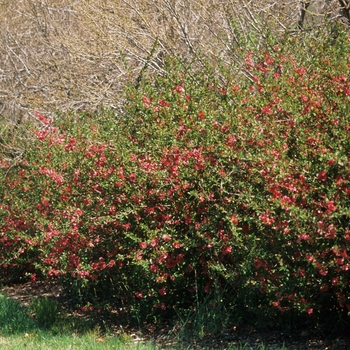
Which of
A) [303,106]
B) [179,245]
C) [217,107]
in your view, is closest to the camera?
[303,106]

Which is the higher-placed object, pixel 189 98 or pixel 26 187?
pixel 189 98

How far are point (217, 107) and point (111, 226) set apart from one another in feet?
4.88

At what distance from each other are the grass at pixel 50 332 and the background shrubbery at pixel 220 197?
34 cm

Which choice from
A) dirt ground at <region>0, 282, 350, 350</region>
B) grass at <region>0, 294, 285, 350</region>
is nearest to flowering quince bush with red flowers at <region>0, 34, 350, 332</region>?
dirt ground at <region>0, 282, 350, 350</region>

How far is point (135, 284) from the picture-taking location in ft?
24.3

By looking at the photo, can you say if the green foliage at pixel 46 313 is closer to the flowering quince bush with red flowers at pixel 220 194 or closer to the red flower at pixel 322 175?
the flowering quince bush with red flowers at pixel 220 194

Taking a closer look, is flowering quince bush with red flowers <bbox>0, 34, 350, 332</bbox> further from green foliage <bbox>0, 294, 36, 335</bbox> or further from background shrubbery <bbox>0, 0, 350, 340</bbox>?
green foliage <bbox>0, 294, 36, 335</bbox>

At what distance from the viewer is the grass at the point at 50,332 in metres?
6.29

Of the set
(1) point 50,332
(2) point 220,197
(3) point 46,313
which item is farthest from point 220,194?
(3) point 46,313

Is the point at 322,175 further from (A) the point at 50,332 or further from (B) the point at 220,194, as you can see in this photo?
(A) the point at 50,332

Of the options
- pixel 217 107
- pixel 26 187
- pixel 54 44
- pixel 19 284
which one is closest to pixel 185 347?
pixel 217 107

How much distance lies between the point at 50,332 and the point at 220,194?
90.2 inches

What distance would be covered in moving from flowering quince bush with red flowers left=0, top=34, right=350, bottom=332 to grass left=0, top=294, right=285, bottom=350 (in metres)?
0.44

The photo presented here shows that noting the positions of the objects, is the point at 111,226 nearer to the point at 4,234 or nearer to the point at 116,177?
the point at 116,177
